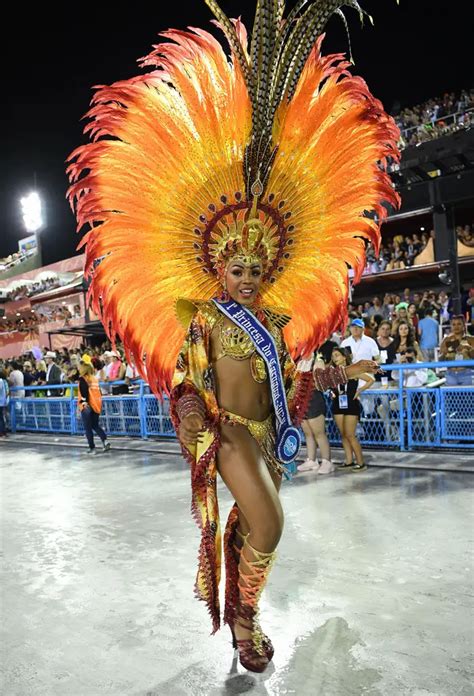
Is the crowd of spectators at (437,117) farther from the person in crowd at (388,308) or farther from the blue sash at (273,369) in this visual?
the blue sash at (273,369)

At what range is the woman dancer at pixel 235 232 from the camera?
2.92 m

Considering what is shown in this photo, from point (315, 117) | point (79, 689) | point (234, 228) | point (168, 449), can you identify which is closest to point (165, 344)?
point (234, 228)

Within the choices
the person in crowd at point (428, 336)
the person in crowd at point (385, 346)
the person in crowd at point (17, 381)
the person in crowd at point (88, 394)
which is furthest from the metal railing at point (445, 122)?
the person in crowd at point (17, 381)

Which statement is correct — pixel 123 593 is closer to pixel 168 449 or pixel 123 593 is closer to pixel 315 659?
pixel 315 659

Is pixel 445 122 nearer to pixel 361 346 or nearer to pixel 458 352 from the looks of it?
pixel 458 352

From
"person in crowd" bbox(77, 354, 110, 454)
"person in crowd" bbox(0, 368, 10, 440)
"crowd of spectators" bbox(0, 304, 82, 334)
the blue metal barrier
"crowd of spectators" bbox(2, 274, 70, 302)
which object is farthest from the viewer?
"crowd of spectators" bbox(2, 274, 70, 302)

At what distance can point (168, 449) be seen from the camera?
1009 cm

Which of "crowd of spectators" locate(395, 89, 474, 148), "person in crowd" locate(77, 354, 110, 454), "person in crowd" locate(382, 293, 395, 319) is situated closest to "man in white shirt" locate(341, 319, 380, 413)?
"person in crowd" locate(77, 354, 110, 454)

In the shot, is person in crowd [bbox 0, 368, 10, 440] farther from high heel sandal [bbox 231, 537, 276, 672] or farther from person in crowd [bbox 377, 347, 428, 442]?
high heel sandal [bbox 231, 537, 276, 672]

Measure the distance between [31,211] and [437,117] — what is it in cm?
3797

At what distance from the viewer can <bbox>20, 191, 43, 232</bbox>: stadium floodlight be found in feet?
155

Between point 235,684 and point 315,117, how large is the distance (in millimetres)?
2873

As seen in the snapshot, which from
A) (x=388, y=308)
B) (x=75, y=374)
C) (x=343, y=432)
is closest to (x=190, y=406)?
(x=343, y=432)

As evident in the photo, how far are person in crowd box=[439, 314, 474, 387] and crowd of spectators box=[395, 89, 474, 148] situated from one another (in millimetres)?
9359
